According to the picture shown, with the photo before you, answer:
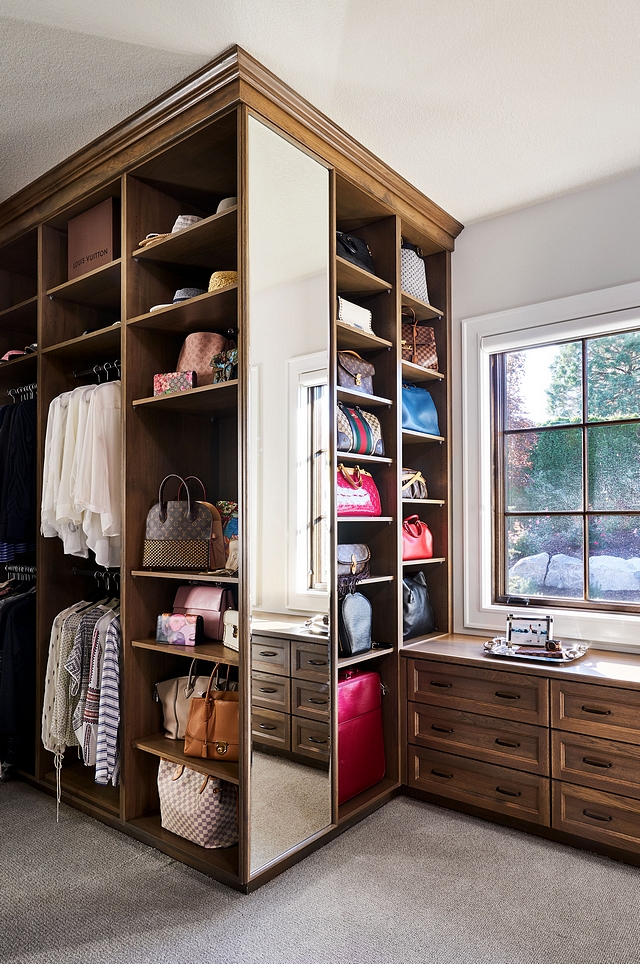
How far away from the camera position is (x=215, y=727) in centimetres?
232

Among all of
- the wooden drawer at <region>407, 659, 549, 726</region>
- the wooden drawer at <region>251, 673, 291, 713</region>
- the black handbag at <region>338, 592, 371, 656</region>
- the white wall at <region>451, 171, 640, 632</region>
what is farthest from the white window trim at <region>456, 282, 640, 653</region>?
the wooden drawer at <region>251, 673, 291, 713</region>

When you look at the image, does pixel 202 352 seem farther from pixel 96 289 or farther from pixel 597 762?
pixel 597 762

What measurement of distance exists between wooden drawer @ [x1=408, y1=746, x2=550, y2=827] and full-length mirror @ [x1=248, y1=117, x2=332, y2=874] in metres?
0.57

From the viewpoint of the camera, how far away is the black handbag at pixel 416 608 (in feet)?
9.87

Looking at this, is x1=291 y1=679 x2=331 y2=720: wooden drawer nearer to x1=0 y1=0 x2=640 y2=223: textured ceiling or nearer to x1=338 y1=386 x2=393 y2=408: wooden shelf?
x1=338 y1=386 x2=393 y2=408: wooden shelf

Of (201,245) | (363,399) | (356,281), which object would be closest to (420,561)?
(363,399)

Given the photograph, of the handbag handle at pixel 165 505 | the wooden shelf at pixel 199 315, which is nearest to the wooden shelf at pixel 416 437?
the wooden shelf at pixel 199 315

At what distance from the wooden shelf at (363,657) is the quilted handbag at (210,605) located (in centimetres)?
51

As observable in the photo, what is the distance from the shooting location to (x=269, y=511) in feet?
7.49

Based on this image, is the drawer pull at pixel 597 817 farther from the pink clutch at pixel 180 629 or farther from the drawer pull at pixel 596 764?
the pink clutch at pixel 180 629

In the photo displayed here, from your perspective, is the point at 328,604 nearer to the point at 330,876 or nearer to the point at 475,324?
the point at 330,876

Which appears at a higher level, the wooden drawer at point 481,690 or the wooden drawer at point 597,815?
the wooden drawer at point 481,690

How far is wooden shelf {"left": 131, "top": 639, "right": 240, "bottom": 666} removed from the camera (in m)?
2.22

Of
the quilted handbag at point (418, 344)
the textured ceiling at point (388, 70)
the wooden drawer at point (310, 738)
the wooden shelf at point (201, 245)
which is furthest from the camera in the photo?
the quilted handbag at point (418, 344)
